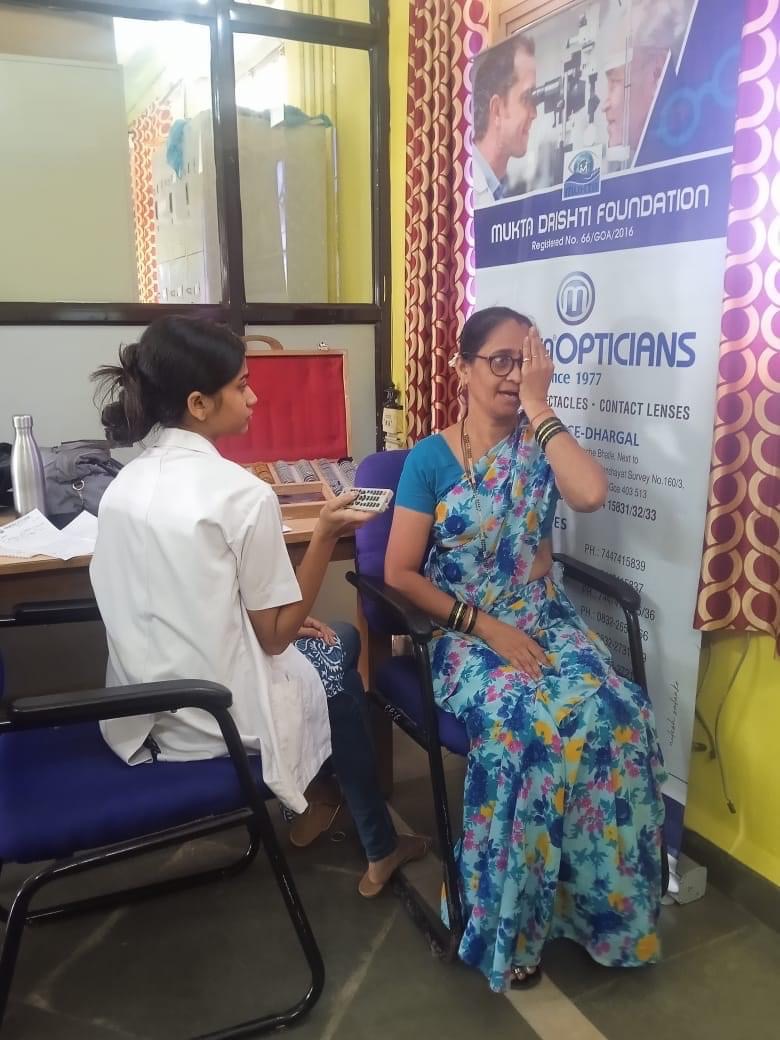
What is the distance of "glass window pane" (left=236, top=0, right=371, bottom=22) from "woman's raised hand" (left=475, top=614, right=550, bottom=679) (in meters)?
2.39

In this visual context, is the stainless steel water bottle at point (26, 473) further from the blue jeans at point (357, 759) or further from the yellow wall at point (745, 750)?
the yellow wall at point (745, 750)

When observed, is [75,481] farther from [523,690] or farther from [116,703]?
[523,690]

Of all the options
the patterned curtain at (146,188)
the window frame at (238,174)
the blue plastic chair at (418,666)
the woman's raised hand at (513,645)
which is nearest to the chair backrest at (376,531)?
the blue plastic chair at (418,666)

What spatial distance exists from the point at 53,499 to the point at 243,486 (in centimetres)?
96

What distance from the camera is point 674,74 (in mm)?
1603

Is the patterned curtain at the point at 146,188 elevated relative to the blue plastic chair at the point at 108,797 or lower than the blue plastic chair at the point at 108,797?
elevated

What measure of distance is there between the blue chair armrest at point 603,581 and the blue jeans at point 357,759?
20.8 inches

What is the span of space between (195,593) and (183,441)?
0.27 metres

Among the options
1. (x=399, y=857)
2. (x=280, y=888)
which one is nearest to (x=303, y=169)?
(x=399, y=857)

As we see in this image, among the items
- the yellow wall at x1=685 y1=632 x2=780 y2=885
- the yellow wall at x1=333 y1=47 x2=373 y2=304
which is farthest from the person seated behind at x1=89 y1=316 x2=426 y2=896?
the yellow wall at x1=333 y1=47 x2=373 y2=304

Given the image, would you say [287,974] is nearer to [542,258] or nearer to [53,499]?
[53,499]

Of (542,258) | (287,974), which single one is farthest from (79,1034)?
(542,258)

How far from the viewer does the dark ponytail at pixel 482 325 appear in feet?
5.74

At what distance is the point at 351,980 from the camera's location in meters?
1.55
